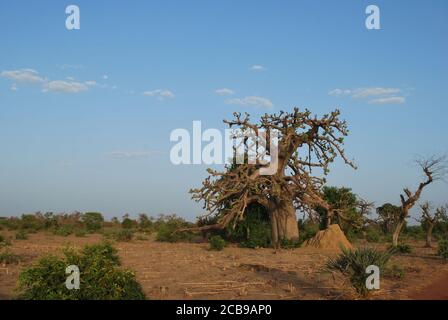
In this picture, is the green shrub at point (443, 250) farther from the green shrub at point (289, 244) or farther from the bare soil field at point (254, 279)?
the green shrub at point (289, 244)

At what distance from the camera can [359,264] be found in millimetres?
8734

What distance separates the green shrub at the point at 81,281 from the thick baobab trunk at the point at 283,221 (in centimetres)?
1335

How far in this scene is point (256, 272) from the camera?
39.1 feet

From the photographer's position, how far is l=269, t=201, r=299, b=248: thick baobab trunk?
2067 cm

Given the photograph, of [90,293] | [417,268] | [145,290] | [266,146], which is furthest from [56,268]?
[266,146]

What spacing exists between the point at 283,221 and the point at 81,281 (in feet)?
46.7

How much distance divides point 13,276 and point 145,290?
4.08 metres

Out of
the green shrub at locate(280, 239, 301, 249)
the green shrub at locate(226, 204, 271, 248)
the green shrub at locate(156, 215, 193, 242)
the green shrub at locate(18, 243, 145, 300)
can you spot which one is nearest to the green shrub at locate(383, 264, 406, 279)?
the green shrub at locate(18, 243, 145, 300)

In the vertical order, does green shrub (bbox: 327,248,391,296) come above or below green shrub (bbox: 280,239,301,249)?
above

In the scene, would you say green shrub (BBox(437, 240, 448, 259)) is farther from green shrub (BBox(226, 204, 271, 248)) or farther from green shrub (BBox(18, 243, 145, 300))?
green shrub (BBox(18, 243, 145, 300))

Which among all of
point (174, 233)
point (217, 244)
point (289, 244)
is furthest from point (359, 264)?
point (174, 233)

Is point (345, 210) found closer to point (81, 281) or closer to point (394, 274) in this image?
point (394, 274)

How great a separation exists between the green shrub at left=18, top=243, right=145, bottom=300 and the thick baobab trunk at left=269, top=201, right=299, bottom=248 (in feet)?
43.8
